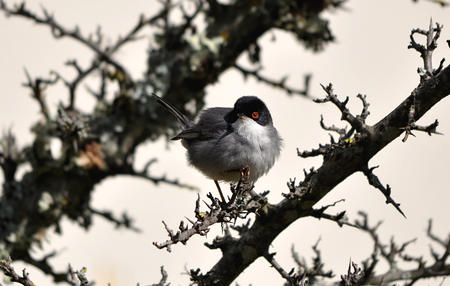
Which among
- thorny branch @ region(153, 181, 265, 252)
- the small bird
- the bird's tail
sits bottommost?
thorny branch @ region(153, 181, 265, 252)

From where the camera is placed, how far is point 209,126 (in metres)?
6.10

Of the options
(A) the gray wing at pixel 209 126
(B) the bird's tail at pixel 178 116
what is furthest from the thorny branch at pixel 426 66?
(B) the bird's tail at pixel 178 116

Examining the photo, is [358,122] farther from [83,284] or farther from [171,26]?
[171,26]

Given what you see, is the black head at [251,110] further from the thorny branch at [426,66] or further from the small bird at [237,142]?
the thorny branch at [426,66]

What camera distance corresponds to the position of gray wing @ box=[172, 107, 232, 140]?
235 inches

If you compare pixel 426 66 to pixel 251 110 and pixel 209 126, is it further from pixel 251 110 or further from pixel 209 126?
pixel 209 126

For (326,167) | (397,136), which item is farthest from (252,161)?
(397,136)

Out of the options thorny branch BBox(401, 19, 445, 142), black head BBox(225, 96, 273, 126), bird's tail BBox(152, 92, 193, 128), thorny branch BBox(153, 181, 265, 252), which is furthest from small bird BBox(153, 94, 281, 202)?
thorny branch BBox(401, 19, 445, 142)

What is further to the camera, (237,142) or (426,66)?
(237,142)

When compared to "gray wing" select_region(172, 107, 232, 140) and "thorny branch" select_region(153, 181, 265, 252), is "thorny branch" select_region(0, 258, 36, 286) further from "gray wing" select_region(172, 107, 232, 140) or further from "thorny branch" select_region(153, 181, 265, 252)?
"gray wing" select_region(172, 107, 232, 140)

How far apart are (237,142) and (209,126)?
564mm

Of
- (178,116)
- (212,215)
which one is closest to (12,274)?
(212,215)

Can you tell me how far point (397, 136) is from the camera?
144 inches

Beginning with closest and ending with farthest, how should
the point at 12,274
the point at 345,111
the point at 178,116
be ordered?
the point at 12,274 < the point at 345,111 < the point at 178,116
